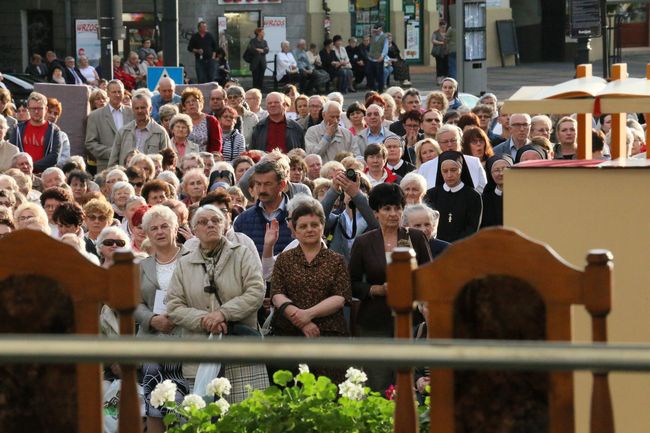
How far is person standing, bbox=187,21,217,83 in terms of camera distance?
1455 inches

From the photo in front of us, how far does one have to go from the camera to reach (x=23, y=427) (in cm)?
486

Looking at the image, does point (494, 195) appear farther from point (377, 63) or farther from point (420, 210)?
point (377, 63)

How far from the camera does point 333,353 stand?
125 inches

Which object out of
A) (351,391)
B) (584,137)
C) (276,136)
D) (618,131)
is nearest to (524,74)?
(276,136)

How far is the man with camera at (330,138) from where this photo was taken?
15750 mm

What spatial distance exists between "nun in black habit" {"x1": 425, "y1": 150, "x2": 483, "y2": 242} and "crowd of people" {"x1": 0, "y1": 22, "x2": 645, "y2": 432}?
11 mm

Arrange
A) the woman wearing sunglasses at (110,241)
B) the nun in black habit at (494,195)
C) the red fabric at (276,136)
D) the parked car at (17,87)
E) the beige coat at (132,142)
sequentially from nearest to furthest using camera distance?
the woman wearing sunglasses at (110,241) → the nun in black habit at (494,195) → the beige coat at (132,142) → the red fabric at (276,136) → the parked car at (17,87)

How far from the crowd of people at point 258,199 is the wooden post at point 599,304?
11.0 ft

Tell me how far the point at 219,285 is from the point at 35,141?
755cm

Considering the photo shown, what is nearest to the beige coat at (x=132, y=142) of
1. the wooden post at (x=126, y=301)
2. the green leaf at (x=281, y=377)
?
the green leaf at (x=281, y=377)

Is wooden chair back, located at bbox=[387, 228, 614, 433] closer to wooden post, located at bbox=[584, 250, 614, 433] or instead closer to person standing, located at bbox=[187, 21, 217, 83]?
wooden post, located at bbox=[584, 250, 614, 433]

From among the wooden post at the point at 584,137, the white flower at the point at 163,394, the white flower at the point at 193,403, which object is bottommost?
the white flower at the point at 163,394

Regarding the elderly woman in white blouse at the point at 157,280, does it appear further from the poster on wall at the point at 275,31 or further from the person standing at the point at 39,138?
the poster on wall at the point at 275,31

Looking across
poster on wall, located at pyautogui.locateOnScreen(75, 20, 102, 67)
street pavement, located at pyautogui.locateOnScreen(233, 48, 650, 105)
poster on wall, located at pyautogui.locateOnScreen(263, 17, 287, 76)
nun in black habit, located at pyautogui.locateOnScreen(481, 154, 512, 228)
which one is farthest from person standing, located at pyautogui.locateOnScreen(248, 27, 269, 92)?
nun in black habit, located at pyautogui.locateOnScreen(481, 154, 512, 228)
